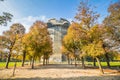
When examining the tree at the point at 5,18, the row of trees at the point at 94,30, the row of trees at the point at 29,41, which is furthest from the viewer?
the row of trees at the point at 29,41

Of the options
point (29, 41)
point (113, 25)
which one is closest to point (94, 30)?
point (113, 25)

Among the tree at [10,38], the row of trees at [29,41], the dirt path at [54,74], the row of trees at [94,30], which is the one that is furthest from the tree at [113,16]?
the tree at [10,38]

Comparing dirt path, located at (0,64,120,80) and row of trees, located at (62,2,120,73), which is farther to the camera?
row of trees, located at (62,2,120,73)

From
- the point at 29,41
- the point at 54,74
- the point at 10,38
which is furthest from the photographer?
the point at 10,38

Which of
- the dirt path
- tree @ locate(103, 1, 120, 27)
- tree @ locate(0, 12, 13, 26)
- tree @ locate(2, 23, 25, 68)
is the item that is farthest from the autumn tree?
tree @ locate(2, 23, 25, 68)

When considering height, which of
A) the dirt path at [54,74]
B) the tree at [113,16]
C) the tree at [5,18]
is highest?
the tree at [113,16]

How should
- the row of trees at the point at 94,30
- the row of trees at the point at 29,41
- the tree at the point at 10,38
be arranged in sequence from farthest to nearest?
the tree at the point at 10,38 → the row of trees at the point at 29,41 → the row of trees at the point at 94,30

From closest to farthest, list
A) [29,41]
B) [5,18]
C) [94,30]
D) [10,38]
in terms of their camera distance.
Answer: [5,18]
[94,30]
[29,41]
[10,38]

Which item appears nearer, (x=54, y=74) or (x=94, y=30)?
(x=54, y=74)

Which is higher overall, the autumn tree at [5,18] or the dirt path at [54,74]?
the autumn tree at [5,18]

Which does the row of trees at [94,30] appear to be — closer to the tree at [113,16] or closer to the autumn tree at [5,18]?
the tree at [113,16]

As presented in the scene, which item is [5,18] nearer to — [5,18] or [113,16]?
[5,18]

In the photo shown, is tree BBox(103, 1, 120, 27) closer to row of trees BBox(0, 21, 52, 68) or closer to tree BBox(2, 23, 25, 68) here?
row of trees BBox(0, 21, 52, 68)

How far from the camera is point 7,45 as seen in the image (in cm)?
3734
